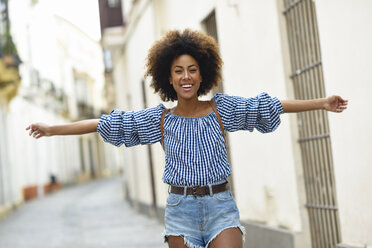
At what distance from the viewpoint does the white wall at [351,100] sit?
195 inches

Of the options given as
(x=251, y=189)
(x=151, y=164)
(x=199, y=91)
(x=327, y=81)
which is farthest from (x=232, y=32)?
(x=151, y=164)

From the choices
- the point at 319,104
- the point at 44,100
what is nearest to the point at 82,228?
the point at 319,104

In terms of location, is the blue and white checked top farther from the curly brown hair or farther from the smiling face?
the curly brown hair

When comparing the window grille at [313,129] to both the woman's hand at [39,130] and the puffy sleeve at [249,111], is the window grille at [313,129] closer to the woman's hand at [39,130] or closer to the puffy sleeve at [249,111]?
the puffy sleeve at [249,111]

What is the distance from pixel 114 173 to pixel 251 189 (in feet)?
178

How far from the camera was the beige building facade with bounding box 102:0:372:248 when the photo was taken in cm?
515

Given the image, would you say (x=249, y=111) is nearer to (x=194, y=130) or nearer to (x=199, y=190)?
(x=194, y=130)

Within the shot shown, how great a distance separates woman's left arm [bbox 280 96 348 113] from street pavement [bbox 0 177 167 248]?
6.72 m

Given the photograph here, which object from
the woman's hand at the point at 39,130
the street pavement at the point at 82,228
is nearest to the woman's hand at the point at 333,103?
the woman's hand at the point at 39,130

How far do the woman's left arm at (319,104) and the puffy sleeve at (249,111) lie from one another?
0.05 m

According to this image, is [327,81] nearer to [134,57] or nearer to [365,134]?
[365,134]

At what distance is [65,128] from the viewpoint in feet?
12.6

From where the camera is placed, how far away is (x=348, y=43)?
5168 millimetres

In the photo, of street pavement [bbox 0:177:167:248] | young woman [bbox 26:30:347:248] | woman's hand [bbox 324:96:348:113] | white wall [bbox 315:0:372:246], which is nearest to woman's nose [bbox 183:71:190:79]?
young woman [bbox 26:30:347:248]
